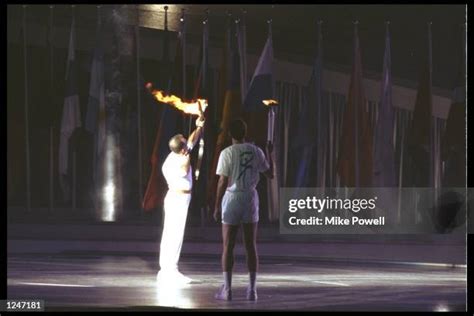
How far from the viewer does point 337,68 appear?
17609mm

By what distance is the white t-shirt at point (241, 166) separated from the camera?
38.0 feet

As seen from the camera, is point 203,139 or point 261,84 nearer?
point 203,139

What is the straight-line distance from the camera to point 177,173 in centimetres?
1259

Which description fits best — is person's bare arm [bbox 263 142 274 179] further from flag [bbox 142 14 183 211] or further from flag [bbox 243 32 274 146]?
flag [bbox 142 14 183 211]

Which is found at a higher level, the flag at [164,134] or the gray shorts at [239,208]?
the flag at [164,134]

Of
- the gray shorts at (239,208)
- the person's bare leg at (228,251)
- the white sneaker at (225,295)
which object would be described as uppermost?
the gray shorts at (239,208)

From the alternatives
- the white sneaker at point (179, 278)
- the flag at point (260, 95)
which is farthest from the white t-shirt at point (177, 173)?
the flag at point (260, 95)

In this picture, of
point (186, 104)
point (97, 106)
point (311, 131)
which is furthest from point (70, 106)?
point (311, 131)

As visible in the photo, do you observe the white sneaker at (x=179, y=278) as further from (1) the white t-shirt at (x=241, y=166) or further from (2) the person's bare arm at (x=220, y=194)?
(1) the white t-shirt at (x=241, y=166)

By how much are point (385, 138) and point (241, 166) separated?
606cm

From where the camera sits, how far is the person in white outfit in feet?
41.2

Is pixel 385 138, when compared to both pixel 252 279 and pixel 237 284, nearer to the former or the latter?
pixel 237 284

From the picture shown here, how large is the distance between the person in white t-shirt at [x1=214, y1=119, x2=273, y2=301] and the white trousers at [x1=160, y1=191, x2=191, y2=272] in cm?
108

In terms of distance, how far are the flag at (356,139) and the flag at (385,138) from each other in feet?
0.46
